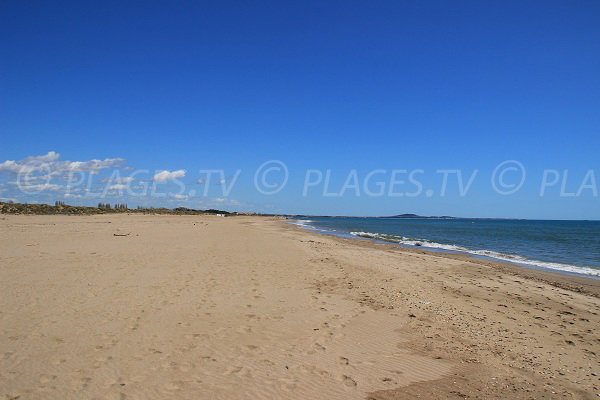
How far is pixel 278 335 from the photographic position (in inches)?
280

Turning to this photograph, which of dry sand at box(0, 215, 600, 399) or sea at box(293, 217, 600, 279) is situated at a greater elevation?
sea at box(293, 217, 600, 279)

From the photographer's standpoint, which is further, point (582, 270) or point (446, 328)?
point (582, 270)

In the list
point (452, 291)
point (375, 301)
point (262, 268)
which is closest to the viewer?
point (375, 301)

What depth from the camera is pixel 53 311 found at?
7777 mm

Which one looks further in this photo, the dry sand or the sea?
the sea

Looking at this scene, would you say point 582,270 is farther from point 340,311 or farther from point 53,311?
point 53,311

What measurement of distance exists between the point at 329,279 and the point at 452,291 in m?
3.91

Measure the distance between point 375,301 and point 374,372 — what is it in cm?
433

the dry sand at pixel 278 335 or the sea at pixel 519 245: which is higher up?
the sea at pixel 519 245

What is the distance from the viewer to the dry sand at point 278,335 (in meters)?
5.20

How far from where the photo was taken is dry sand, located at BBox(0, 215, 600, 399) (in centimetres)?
520

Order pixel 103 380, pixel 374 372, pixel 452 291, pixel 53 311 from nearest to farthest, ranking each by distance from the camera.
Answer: pixel 103 380
pixel 374 372
pixel 53 311
pixel 452 291

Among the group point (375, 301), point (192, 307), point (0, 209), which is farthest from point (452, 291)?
point (0, 209)

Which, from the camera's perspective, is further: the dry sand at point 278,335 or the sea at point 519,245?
the sea at point 519,245
